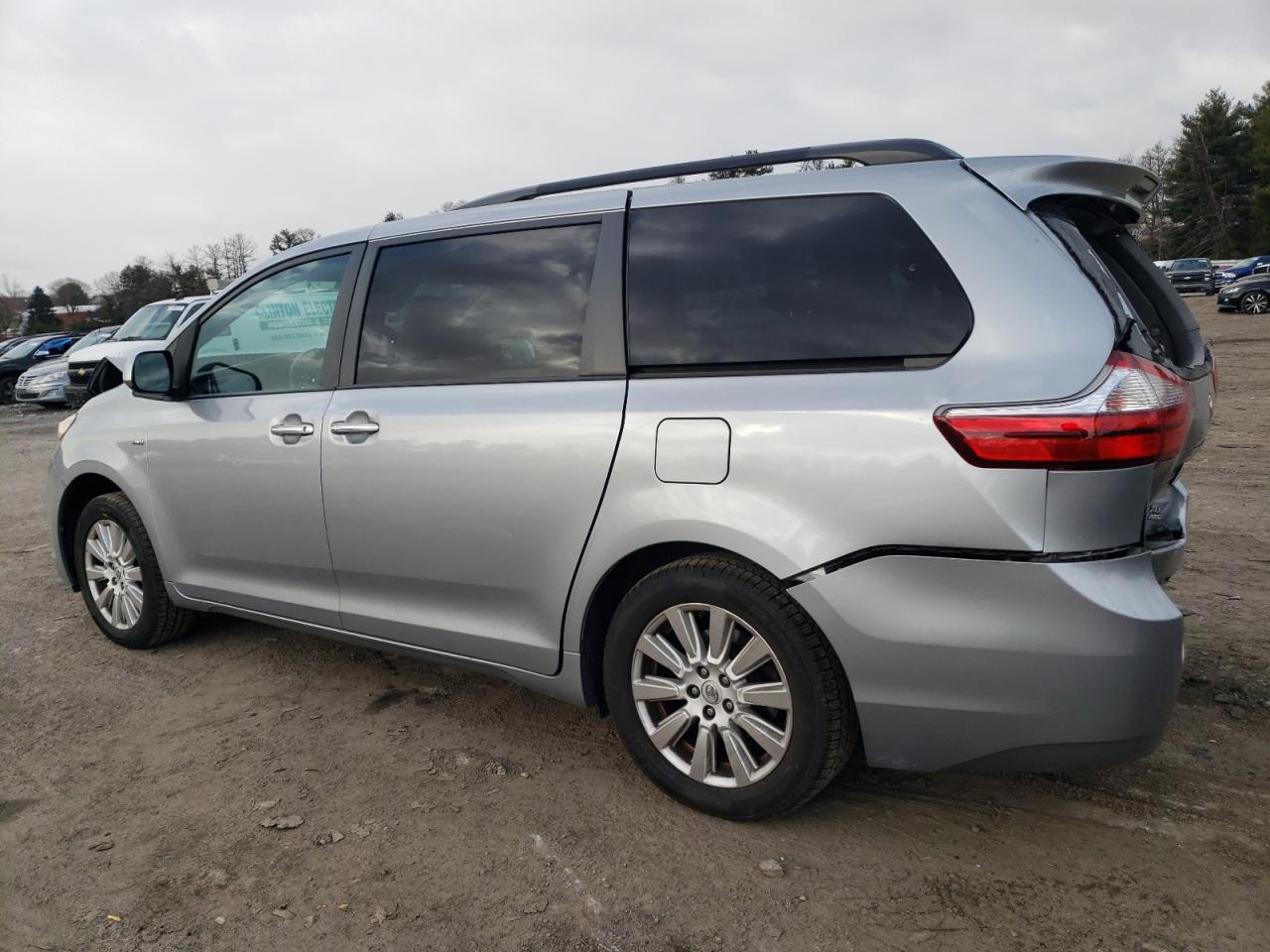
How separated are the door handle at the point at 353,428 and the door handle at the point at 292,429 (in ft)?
0.43

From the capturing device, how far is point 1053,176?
8.42ft

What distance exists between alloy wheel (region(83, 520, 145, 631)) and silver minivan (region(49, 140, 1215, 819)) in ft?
2.94

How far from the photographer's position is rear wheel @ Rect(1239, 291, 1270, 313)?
24.9m

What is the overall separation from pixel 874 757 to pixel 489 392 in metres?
1.62

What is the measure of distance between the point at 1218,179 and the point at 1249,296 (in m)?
39.7

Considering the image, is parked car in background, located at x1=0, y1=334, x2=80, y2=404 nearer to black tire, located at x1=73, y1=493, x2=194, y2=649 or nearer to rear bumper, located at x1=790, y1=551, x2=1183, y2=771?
black tire, located at x1=73, y1=493, x2=194, y2=649

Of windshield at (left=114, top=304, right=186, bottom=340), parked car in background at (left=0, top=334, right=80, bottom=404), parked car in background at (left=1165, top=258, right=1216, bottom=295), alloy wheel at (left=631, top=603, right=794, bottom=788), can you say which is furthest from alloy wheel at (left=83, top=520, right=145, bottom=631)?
parked car in background at (left=1165, top=258, right=1216, bottom=295)

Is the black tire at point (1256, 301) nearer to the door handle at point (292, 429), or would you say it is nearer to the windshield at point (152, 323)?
the windshield at point (152, 323)

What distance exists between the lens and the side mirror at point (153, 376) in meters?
4.04

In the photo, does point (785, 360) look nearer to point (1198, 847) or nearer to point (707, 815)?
Result: point (707, 815)

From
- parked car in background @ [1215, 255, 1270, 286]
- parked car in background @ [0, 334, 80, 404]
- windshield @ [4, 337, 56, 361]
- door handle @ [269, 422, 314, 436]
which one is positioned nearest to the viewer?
door handle @ [269, 422, 314, 436]

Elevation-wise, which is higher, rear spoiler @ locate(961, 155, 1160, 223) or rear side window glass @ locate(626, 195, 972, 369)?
rear spoiler @ locate(961, 155, 1160, 223)

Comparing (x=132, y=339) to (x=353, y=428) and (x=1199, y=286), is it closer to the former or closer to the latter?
(x=353, y=428)

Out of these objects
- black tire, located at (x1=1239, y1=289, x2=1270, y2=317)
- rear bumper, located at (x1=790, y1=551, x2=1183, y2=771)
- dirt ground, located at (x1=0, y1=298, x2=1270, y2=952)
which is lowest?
dirt ground, located at (x1=0, y1=298, x2=1270, y2=952)
